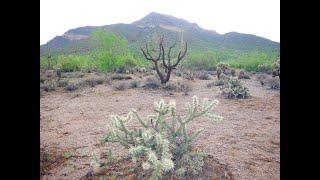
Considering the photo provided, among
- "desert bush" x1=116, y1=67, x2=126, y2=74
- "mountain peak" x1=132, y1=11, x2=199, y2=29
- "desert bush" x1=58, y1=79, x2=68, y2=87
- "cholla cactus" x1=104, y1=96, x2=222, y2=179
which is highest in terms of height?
"mountain peak" x1=132, y1=11, x2=199, y2=29

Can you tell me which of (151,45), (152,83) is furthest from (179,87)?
(151,45)

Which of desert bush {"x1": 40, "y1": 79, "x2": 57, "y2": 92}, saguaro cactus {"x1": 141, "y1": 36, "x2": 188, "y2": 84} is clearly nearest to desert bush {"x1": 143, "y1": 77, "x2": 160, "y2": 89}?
saguaro cactus {"x1": 141, "y1": 36, "x2": 188, "y2": 84}

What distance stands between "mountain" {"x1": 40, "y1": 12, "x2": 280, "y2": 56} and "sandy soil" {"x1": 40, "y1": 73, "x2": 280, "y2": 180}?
4.16 ft

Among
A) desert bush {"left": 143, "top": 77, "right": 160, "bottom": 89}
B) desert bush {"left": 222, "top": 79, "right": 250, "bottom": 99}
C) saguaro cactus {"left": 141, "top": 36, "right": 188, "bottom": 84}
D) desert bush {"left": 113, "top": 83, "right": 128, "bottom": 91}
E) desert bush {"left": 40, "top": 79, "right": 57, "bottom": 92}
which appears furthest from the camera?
saguaro cactus {"left": 141, "top": 36, "right": 188, "bottom": 84}

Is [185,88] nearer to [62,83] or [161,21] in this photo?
[161,21]

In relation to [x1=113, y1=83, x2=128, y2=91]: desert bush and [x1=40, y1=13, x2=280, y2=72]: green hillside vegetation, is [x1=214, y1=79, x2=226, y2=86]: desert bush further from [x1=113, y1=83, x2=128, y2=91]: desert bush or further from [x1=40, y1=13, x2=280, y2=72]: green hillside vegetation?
[x1=113, y1=83, x2=128, y2=91]: desert bush

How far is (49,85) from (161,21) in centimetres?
313

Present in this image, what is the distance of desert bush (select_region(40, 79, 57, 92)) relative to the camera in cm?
966

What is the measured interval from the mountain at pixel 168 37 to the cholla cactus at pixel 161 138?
175 inches

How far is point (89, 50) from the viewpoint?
1080 cm

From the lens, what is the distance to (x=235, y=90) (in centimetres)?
920
